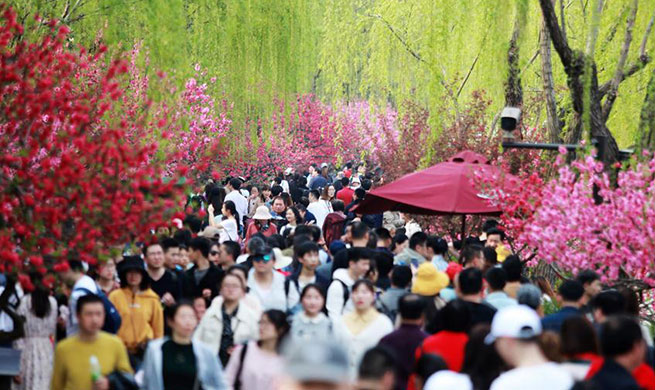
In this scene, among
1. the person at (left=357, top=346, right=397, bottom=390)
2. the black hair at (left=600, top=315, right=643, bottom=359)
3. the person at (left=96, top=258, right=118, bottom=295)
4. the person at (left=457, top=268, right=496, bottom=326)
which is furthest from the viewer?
the person at (left=96, top=258, right=118, bottom=295)

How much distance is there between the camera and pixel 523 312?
6.13m

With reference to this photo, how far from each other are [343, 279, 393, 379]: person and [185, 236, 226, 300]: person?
2203 mm

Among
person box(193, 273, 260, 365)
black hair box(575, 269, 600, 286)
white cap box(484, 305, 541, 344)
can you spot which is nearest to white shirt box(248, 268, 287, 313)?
person box(193, 273, 260, 365)

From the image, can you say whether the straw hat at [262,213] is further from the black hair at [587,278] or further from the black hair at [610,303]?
the black hair at [610,303]

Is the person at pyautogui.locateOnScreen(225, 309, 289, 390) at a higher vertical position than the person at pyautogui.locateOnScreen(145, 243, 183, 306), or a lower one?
lower

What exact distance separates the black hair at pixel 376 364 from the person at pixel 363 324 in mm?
2458

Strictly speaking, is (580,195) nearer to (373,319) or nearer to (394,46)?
(373,319)

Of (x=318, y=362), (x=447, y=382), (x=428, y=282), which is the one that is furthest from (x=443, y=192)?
(x=318, y=362)

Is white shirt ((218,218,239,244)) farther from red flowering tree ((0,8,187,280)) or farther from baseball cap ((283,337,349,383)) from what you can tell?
baseball cap ((283,337,349,383))

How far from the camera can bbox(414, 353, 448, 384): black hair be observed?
6418 mm

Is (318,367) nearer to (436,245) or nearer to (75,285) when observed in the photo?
(75,285)

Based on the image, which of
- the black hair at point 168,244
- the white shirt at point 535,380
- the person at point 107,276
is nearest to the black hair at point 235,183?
the black hair at point 168,244

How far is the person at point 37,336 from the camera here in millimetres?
8609

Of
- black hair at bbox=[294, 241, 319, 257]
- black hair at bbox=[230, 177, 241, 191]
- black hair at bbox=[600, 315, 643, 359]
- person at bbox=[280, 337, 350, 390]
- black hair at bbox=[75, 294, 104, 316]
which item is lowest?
black hair at bbox=[600, 315, 643, 359]
